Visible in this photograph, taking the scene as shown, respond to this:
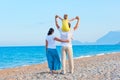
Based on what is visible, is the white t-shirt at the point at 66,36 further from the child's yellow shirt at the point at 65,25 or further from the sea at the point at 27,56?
the sea at the point at 27,56

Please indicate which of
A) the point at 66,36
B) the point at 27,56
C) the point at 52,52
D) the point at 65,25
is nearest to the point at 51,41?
the point at 52,52

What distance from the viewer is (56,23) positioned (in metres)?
16.0

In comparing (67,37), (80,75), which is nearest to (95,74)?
(80,75)

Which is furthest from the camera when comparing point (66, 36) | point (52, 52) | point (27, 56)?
point (27, 56)

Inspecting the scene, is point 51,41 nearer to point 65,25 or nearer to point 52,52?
point 52,52

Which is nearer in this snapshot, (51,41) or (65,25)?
(65,25)

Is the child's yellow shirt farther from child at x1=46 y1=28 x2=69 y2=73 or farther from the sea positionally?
the sea

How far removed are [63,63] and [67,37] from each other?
3.27 ft

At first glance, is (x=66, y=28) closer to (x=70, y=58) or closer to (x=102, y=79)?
(x=70, y=58)

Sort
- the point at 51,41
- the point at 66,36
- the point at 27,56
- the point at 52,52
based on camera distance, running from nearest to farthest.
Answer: the point at 66,36, the point at 51,41, the point at 52,52, the point at 27,56

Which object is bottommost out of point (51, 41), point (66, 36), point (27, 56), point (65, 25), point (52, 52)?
point (27, 56)

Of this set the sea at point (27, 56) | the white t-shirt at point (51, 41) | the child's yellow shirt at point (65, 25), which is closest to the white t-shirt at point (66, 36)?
the child's yellow shirt at point (65, 25)

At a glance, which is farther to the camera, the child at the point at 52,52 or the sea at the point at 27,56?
the sea at the point at 27,56

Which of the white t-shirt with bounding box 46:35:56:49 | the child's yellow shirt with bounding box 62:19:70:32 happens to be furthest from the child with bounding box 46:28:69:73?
the child's yellow shirt with bounding box 62:19:70:32
